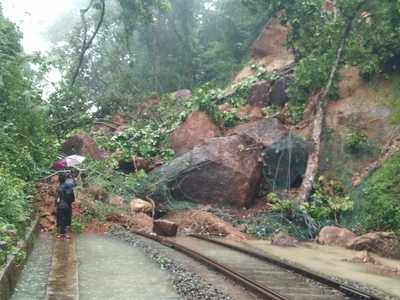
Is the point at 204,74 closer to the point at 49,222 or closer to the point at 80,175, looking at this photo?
the point at 80,175

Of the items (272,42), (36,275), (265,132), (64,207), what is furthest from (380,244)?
(272,42)

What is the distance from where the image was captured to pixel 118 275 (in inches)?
370

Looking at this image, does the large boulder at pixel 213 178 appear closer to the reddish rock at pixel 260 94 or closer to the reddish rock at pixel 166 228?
the reddish rock at pixel 166 228

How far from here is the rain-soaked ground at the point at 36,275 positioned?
300 inches

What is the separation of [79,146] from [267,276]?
588 inches

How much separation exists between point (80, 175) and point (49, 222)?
315 centimetres

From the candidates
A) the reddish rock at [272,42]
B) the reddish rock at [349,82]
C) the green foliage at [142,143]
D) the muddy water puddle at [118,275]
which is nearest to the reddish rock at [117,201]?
the muddy water puddle at [118,275]

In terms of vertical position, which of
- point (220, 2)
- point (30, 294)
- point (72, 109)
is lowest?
point (30, 294)

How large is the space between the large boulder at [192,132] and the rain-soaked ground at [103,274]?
41.6ft

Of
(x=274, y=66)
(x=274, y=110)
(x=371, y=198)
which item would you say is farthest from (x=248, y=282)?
(x=274, y=66)

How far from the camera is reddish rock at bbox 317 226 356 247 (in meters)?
17.1

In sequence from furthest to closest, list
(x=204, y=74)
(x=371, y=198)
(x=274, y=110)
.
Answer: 1. (x=204, y=74)
2. (x=274, y=110)
3. (x=371, y=198)

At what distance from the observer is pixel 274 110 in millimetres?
28297

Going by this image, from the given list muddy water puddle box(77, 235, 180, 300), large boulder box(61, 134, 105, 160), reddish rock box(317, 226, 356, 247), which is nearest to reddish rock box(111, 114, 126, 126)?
large boulder box(61, 134, 105, 160)
